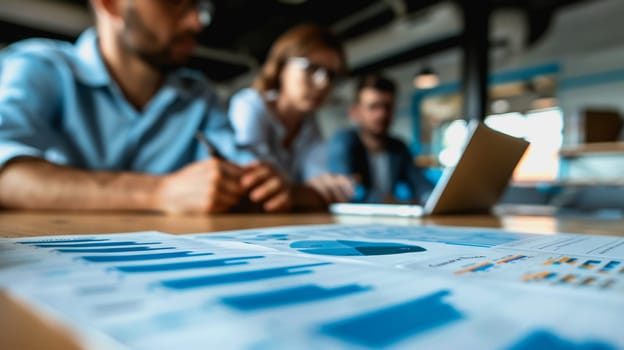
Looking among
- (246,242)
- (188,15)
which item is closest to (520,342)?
(246,242)

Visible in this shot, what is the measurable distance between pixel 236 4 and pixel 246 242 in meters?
4.53

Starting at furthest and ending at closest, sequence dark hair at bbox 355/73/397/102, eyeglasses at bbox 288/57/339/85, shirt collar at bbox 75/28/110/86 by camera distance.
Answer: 1. dark hair at bbox 355/73/397/102
2. eyeglasses at bbox 288/57/339/85
3. shirt collar at bbox 75/28/110/86

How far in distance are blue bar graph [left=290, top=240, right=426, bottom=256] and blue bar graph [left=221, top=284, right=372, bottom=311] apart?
9 centimetres

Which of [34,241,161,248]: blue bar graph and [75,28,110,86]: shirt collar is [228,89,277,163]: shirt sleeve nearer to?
[75,28,110,86]: shirt collar

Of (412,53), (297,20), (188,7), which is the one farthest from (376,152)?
(412,53)

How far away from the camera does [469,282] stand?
18 cm

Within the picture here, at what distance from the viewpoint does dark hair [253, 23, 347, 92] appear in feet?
5.68

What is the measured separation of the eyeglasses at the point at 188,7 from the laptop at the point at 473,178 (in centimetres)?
68

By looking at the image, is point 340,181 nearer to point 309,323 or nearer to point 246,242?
point 246,242

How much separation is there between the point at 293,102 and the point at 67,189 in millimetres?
1269

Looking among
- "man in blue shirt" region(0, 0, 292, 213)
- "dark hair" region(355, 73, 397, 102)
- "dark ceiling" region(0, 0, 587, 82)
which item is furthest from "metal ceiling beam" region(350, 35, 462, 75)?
"man in blue shirt" region(0, 0, 292, 213)

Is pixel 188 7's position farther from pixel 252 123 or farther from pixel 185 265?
pixel 185 265

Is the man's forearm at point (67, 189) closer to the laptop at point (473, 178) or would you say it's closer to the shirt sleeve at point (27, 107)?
the shirt sleeve at point (27, 107)

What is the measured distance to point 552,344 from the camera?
A: 114 mm
